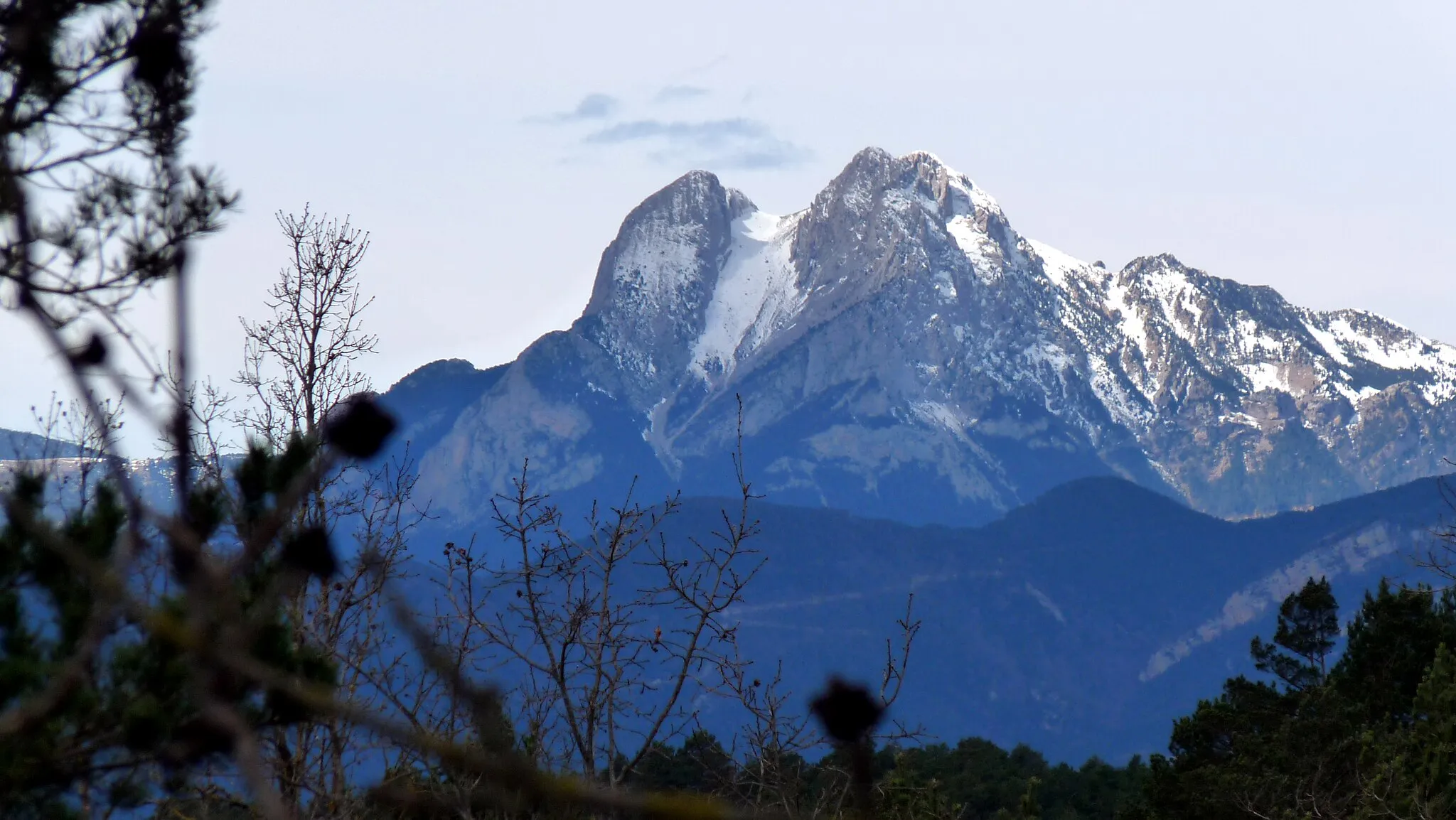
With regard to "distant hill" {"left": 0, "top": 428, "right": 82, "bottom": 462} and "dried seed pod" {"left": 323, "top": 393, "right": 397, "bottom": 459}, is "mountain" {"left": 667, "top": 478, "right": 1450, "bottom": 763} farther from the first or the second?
"dried seed pod" {"left": 323, "top": 393, "right": 397, "bottom": 459}

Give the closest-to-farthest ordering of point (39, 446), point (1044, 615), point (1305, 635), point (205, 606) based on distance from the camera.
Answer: point (205, 606) → point (39, 446) → point (1305, 635) → point (1044, 615)

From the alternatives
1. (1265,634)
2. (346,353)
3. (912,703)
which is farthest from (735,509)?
(346,353)

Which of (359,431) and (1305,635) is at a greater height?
(359,431)

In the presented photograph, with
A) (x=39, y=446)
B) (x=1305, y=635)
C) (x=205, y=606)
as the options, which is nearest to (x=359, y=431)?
(x=205, y=606)

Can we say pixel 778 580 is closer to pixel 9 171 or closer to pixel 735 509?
pixel 735 509

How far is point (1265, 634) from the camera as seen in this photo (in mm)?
177000

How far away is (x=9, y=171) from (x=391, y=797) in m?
1.29

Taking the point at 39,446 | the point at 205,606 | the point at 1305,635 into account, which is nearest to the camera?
the point at 205,606

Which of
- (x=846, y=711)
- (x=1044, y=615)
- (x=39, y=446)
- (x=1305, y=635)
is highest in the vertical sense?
(x=39, y=446)

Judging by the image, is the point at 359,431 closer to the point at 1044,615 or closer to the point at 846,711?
the point at 846,711

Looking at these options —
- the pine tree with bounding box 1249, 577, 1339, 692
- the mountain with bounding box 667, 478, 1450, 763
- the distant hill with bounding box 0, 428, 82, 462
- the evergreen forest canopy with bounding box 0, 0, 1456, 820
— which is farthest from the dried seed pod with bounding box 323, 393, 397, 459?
the mountain with bounding box 667, 478, 1450, 763

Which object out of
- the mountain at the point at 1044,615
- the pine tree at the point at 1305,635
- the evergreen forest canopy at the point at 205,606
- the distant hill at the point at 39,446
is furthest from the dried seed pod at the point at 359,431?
the mountain at the point at 1044,615

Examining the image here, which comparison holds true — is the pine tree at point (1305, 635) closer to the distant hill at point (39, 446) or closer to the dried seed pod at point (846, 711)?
the distant hill at point (39, 446)

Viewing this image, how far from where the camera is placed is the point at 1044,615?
193 meters
